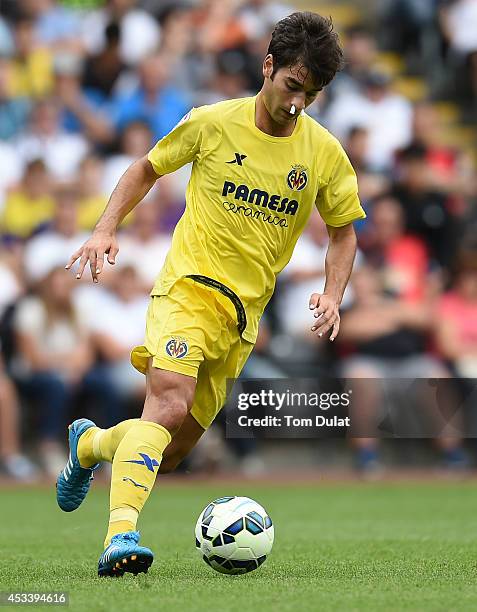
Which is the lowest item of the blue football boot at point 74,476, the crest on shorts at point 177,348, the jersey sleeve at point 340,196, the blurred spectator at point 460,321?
the blue football boot at point 74,476

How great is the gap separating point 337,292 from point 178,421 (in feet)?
3.49

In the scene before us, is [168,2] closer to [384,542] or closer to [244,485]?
[244,485]

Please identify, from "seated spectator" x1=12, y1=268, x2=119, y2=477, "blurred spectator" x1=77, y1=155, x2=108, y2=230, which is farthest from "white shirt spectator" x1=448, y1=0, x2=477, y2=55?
"seated spectator" x1=12, y1=268, x2=119, y2=477

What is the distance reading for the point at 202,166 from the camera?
5.93 m

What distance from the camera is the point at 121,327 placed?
12367mm

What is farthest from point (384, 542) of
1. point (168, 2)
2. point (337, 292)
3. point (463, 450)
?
point (168, 2)

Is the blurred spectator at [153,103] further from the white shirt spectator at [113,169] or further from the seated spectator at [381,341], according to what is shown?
the seated spectator at [381,341]

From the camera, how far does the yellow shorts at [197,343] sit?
5605 millimetres

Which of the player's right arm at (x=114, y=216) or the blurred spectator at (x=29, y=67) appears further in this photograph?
the blurred spectator at (x=29, y=67)

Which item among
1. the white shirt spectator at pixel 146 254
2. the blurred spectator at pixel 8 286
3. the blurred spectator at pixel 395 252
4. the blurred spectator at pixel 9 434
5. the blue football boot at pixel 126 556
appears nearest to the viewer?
the blue football boot at pixel 126 556

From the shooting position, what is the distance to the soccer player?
219 inches

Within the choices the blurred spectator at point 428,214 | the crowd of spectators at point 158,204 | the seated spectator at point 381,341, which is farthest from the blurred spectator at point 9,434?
the blurred spectator at point 428,214

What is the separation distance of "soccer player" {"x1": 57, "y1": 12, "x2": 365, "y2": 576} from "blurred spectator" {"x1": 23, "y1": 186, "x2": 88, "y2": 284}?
656 cm

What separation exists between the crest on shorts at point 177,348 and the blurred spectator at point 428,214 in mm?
8154
